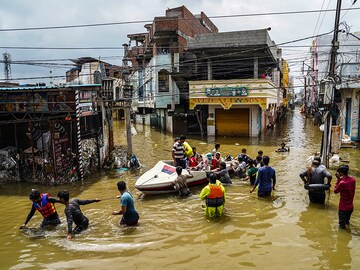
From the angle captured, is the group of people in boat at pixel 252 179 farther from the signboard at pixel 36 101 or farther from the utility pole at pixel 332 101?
the signboard at pixel 36 101

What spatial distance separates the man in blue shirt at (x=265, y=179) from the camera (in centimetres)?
991

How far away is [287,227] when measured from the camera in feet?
27.1

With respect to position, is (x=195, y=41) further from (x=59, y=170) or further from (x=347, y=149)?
(x=59, y=170)

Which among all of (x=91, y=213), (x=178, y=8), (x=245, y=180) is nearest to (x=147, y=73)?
(x=178, y=8)

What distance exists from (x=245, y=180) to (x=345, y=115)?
49.6ft

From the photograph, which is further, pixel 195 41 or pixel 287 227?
pixel 195 41

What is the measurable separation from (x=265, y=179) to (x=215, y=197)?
94.2 inches

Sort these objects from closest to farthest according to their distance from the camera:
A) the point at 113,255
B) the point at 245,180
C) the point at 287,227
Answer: the point at 113,255
the point at 287,227
the point at 245,180

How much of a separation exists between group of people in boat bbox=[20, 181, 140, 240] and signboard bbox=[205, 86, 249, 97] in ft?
63.1

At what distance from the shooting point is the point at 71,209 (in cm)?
791

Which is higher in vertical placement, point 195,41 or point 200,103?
point 195,41

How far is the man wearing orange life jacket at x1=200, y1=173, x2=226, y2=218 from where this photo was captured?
8.70m

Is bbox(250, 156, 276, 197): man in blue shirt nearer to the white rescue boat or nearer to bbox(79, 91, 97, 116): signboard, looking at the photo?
the white rescue boat

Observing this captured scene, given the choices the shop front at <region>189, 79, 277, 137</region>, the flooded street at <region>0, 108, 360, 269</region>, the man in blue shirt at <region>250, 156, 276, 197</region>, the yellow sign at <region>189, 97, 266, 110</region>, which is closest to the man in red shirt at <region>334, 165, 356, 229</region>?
the flooded street at <region>0, 108, 360, 269</region>
